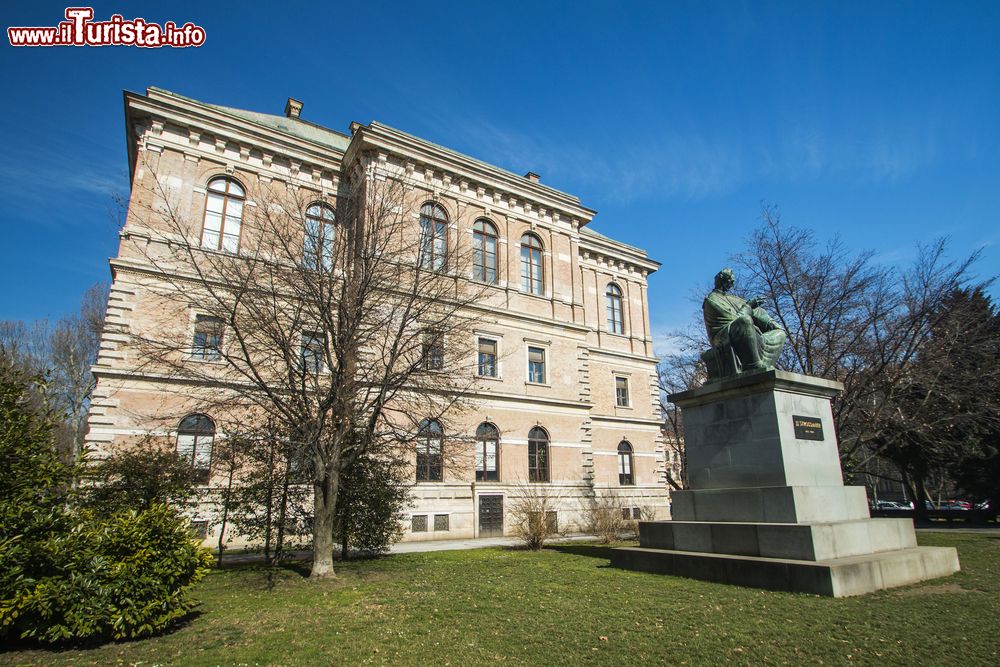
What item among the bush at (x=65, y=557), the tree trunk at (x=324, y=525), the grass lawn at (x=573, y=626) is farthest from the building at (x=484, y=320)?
the bush at (x=65, y=557)

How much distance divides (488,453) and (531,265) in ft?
33.4

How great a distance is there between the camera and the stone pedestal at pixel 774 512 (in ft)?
27.3

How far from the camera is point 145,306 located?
1977 centimetres

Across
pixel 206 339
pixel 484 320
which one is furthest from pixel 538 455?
pixel 206 339

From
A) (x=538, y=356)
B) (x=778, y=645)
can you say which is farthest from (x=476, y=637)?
(x=538, y=356)

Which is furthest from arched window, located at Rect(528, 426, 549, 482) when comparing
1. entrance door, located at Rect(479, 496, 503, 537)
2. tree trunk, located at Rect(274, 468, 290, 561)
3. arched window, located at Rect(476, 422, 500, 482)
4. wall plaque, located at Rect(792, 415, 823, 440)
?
wall plaque, located at Rect(792, 415, 823, 440)

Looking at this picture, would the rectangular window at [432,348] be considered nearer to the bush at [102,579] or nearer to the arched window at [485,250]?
the bush at [102,579]

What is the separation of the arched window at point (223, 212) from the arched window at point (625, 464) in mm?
23071

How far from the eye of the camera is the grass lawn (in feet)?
18.6

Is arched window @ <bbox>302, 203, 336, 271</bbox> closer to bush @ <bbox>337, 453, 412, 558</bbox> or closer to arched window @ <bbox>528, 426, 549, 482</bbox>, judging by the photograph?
bush @ <bbox>337, 453, 412, 558</bbox>

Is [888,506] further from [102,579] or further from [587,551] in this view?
[102,579]

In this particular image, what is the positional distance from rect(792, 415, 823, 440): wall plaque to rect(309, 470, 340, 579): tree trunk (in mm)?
9178

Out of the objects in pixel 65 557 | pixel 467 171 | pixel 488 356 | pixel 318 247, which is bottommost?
pixel 65 557

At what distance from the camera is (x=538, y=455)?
25.7m
